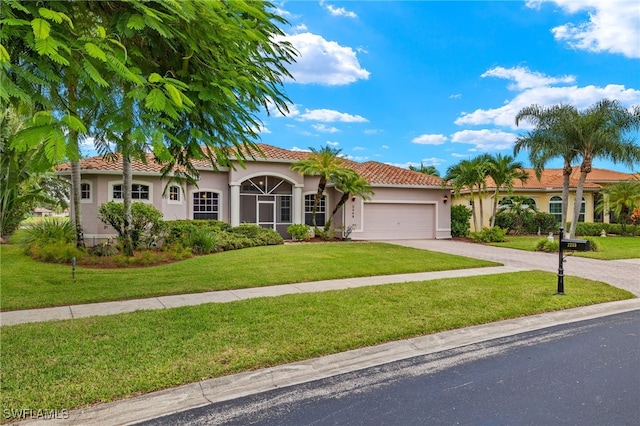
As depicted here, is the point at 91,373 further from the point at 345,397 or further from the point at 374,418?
the point at 374,418

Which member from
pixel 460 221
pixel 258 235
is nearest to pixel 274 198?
pixel 258 235

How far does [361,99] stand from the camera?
2056 centimetres

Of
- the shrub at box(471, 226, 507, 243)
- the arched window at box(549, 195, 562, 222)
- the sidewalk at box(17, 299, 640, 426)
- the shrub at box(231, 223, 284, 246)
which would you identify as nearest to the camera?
the sidewalk at box(17, 299, 640, 426)

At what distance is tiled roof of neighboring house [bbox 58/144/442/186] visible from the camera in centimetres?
1755

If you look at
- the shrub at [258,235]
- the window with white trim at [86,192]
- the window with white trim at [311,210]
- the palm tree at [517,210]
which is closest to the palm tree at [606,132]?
the palm tree at [517,210]

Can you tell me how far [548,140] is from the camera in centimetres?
1703

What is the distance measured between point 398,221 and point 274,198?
7.76 m

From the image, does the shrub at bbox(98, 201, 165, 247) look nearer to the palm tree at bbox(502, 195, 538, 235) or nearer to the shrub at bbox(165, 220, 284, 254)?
the shrub at bbox(165, 220, 284, 254)

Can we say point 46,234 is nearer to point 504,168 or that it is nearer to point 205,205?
point 205,205

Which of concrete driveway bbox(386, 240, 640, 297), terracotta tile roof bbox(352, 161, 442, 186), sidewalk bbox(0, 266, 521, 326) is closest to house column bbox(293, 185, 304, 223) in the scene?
terracotta tile roof bbox(352, 161, 442, 186)

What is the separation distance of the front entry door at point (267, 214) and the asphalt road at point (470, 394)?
1636 centimetres

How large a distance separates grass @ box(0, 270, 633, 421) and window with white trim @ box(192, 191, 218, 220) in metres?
13.3

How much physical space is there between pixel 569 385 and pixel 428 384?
1542 millimetres

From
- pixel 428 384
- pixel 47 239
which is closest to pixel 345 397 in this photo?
pixel 428 384
